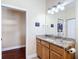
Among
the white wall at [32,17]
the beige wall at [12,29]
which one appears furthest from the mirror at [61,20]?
the beige wall at [12,29]

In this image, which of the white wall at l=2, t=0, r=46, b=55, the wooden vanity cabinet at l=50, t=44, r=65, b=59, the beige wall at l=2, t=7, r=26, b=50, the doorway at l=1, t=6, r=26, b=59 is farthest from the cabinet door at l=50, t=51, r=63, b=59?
the beige wall at l=2, t=7, r=26, b=50

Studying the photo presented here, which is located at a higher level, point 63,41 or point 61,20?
point 61,20

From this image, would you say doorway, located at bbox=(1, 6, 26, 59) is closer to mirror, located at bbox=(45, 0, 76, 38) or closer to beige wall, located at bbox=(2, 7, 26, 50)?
beige wall, located at bbox=(2, 7, 26, 50)

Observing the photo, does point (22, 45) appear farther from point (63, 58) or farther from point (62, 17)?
point (63, 58)

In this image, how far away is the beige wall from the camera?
15.8ft

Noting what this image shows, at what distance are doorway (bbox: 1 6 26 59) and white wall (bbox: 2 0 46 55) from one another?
0.87m

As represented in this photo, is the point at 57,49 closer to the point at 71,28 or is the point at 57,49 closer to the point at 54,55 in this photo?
the point at 54,55

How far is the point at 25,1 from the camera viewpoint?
362cm

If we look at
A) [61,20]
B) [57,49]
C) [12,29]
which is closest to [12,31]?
[12,29]

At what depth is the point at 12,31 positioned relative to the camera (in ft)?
17.3

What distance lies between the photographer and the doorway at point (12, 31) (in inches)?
187

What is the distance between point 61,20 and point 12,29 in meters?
3.07

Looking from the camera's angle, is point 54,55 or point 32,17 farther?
point 32,17

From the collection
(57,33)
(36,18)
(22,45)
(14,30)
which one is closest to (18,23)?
(14,30)
